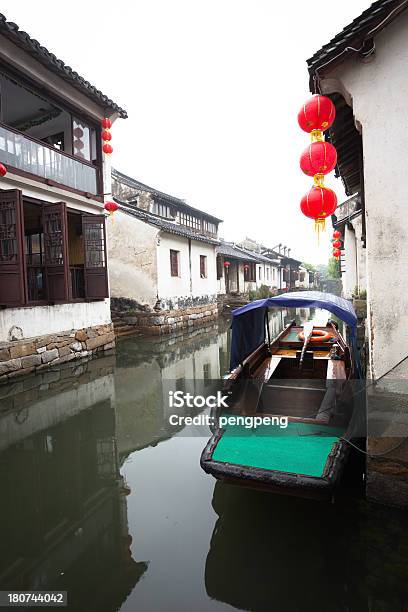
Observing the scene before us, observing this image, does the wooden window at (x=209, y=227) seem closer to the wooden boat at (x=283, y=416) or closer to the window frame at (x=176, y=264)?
the window frame at (x=176, y=264)

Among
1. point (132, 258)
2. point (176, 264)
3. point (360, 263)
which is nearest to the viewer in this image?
point (360, 263)

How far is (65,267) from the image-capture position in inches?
362

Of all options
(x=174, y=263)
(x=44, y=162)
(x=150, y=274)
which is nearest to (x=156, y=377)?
(x=44, y=162)

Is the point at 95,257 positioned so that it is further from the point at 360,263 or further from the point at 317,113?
the point at 360,263

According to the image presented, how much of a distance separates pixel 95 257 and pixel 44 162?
8.99 feet

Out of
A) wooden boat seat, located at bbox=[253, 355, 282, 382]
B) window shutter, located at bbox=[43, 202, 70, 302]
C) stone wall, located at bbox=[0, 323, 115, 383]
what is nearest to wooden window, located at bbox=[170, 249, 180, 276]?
stone wall, located at bbox=[0, 323, 115, 383]

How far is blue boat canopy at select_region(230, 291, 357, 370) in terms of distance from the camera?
187 inches

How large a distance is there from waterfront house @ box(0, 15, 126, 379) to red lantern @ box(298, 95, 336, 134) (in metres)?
6.39

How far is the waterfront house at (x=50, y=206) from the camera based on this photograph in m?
8.02

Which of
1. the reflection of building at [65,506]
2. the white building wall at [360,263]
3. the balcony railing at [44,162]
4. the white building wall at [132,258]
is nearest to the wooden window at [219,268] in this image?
the white building wall at [132,258]

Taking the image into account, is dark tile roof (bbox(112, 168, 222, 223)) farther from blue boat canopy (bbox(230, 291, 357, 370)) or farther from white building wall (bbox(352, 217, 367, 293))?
blue boat canopy (bbox(230, 291, 357, 370))

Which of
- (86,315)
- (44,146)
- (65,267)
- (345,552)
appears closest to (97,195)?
(44,146)

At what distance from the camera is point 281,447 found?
11.6ft

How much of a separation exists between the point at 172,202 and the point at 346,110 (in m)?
19.3
